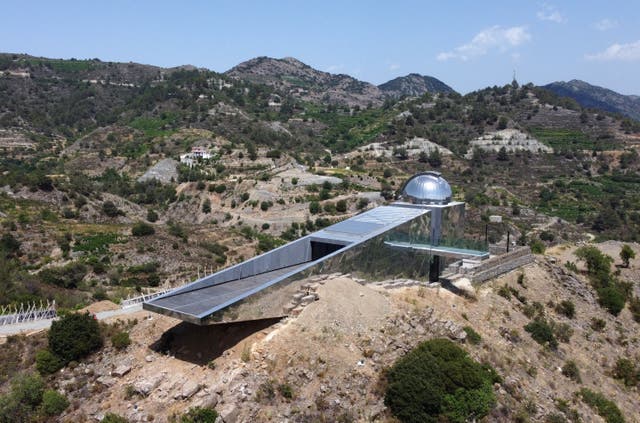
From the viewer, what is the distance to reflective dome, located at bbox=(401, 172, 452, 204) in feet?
87.6

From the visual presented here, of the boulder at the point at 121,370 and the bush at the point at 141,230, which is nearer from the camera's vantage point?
the boulder at the point at 121,370

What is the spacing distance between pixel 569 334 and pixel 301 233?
102ft

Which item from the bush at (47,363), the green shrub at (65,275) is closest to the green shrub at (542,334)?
the bush at (47,363)

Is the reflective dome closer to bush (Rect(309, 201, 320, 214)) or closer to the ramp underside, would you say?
the ramp underside

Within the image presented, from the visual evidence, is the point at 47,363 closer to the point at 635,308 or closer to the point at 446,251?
the point at 446,251

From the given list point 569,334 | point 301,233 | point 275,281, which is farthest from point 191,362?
point 301,233

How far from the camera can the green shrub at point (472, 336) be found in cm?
1969

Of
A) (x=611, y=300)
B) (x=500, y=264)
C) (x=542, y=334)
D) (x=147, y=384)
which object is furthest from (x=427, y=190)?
(x=147, y=384)

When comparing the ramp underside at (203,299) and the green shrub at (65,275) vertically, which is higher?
the ramp underside at (203,299)

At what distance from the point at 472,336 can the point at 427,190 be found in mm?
9037

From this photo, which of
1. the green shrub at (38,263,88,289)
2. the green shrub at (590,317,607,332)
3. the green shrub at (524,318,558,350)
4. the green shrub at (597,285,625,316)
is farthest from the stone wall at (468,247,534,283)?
the green shrub at (38,263,88,289)

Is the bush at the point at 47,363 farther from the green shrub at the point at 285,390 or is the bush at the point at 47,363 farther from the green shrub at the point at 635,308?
the green shrub at the point at 635,308

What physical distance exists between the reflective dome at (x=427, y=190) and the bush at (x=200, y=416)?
16.3m

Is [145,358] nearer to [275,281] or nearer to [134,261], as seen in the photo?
[275,281]
